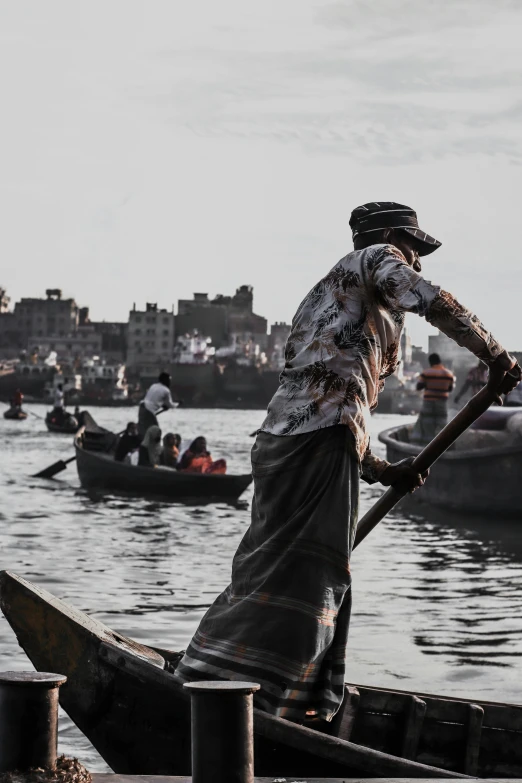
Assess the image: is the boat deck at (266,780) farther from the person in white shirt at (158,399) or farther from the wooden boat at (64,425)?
the wooden boat at (64,425)

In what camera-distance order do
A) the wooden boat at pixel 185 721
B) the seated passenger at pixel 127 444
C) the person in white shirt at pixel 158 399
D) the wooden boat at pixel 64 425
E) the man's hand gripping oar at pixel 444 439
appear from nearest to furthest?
the wooden boat at pixel 185 721 → the man's hand gripping oar at pixel 444 439 → the person in white shirt at pixel 158 399 → the seated passenger at pixel 127 444 → the wooden boat at pixel 64 425

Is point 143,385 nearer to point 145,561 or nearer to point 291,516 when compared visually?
point 145,561

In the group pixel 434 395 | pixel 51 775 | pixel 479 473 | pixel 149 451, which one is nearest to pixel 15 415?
pixel 149 451

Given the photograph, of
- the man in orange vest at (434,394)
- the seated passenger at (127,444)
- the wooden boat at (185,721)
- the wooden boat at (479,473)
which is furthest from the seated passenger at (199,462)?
the wooden boat at (185,721)

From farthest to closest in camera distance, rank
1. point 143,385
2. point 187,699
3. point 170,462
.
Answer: point 143,385, point 170,462, point 187,699

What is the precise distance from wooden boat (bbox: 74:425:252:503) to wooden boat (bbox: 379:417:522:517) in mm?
2600

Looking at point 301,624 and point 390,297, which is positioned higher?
point 390,297

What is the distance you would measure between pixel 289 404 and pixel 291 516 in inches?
14.6

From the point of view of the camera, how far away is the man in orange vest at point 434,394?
16.6 m

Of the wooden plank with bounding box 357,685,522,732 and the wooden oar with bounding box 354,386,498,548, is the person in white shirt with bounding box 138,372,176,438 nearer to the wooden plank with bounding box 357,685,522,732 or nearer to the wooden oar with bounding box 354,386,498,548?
the wooden plank with bounding box 357,685,522,732

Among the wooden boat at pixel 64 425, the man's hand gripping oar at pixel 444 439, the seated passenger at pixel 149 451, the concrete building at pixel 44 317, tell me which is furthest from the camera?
the concrete building at pixel 44 317

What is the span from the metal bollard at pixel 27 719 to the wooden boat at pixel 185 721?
29.5 inches

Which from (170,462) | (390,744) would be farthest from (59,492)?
(390,744)

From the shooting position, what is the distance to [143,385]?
143750 millimetres
